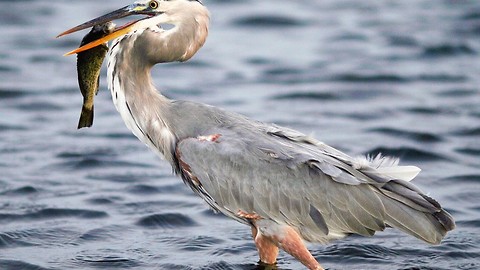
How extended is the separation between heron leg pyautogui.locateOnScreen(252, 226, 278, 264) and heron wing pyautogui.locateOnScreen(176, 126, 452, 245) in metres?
0.29

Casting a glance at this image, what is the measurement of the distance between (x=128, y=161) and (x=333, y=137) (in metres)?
2.44

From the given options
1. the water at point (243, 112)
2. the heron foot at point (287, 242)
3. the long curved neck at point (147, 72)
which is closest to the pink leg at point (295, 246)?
the heron foot at point (287, 242)

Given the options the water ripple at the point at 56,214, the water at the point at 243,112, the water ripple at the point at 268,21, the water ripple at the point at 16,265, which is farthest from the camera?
the water ripple at the point at 268,21

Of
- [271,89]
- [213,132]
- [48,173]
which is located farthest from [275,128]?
[271,89]

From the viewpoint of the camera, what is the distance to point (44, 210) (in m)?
9.66

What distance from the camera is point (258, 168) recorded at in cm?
754

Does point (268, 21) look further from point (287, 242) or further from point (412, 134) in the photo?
point (287, 242)

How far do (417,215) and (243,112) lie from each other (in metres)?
5.58

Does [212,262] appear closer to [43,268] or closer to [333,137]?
[43,268]

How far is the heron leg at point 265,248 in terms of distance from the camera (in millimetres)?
7820

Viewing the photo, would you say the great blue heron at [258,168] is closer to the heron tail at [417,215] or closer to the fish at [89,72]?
the heron tail at [417,215]

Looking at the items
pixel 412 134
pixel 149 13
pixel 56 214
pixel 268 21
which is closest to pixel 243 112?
pixel 412 134

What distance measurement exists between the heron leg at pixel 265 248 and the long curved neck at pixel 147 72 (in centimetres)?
89

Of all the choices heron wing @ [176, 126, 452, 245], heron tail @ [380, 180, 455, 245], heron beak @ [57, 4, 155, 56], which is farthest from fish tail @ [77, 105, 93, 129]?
heron tail @ [380, 180, 455, 245]
